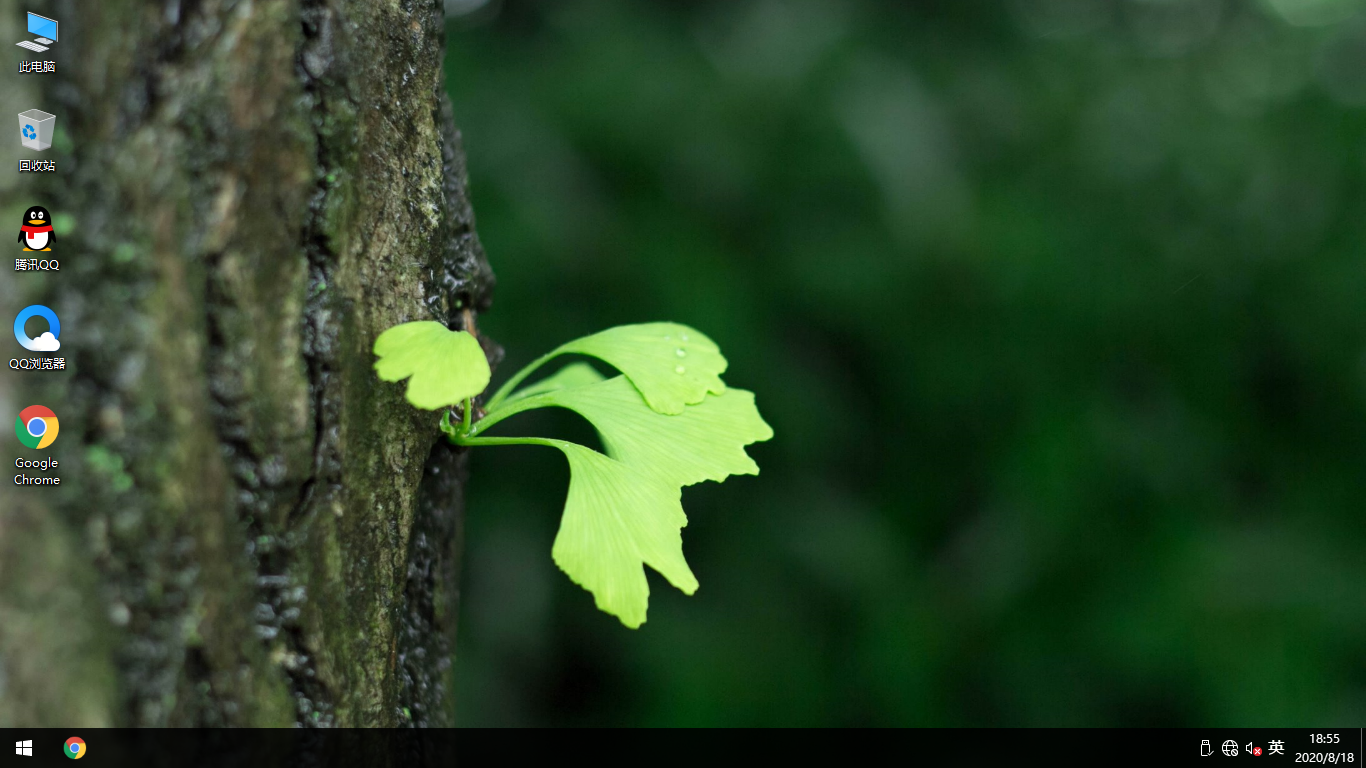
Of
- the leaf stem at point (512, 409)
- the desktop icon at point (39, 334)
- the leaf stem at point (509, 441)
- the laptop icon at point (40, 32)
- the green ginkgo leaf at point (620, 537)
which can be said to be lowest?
the green ginkgo leaf at point (620, 537)

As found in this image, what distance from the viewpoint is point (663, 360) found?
1.85ft

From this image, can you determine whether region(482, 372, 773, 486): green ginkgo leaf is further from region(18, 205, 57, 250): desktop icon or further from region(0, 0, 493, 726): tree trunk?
region(18, 205, 57, 250): desktop icon

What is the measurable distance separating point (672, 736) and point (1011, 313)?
1.02 m

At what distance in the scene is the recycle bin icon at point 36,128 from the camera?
35 cm

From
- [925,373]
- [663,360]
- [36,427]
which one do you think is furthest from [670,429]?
[925,373]

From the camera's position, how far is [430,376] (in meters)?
0.43

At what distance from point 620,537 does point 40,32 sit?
35cm

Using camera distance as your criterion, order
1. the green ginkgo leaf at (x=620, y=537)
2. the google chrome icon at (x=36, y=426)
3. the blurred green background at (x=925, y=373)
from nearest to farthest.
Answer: the google chrome icon at (x=36, y=426)
the green ginkgo leaf at (x=620, y=537)
the blurred green background at (x=925, y=373)

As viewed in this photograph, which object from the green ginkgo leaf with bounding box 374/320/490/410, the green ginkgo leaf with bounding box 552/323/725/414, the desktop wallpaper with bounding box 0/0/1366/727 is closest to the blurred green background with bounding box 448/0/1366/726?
the desktop wallpaper with bounding box 0/0/1366/727

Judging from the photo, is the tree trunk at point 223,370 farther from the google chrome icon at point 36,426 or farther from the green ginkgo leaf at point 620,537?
the green ginkgo leaf at point 620,537

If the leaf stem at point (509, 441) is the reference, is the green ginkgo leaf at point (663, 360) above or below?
above

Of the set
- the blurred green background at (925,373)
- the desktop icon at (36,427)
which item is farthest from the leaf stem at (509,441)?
the blurred green background at (925,373)

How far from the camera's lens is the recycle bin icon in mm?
349

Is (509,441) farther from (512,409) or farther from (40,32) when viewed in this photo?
(40,32)
